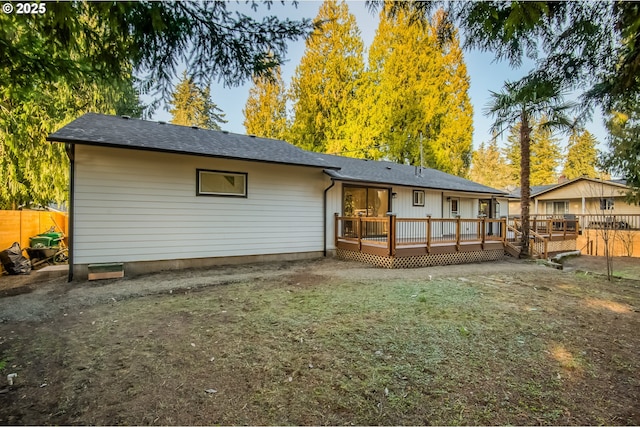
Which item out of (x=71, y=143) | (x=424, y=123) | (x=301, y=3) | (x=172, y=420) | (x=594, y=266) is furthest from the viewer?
(x=424, y=123)

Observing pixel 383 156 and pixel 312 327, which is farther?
pixel 383 156

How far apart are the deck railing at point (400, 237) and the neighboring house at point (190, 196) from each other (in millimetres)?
687

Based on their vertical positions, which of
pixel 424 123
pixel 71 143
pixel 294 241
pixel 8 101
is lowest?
pixel 294 241

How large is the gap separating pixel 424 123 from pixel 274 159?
13117 millimetres

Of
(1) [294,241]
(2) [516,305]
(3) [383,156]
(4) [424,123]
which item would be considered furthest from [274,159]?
(4) [424,123]

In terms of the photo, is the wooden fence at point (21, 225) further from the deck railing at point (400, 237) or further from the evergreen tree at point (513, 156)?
the evergreen tree at point (513, 156)

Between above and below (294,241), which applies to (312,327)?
below

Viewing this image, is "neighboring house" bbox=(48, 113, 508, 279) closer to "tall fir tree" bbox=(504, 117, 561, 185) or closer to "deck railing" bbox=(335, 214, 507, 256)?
"deck railing" bbox=(335, 214, 507, 256)

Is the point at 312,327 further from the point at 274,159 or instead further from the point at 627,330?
the point at 274,159

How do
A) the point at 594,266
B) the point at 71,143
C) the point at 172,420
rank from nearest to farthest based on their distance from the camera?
the point at 172,420, the point at 71,143, the point at 594,266

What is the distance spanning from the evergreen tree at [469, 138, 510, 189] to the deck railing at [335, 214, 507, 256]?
3689 cm

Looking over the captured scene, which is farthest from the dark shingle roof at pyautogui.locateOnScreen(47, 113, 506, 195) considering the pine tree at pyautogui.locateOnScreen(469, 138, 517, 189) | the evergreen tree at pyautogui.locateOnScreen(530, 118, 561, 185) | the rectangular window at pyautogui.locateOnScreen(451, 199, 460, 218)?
the pine tree at pyautogui.locateOnScreen(469, 138, 517, 189)

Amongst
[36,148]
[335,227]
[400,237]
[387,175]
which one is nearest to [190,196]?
[335,227]

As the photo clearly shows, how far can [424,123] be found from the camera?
1800 centimetres
